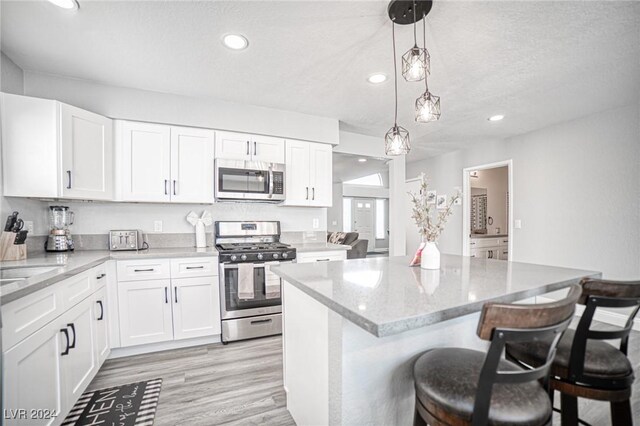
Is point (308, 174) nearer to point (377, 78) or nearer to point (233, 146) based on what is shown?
Result: point (233, 146)

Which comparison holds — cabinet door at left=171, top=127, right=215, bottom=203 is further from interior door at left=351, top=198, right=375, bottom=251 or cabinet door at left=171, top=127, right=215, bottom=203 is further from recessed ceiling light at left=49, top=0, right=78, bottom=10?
interior door at left=351, top=198, right=375, bottom=251

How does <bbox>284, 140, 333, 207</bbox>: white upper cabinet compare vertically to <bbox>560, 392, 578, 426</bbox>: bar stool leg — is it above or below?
above

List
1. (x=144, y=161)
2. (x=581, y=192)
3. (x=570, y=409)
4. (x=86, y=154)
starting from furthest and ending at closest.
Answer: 1. (x=581, y=192)
2. (x=144, y=161)
3. (x=86, y=154)
4. (x=570, y=409)

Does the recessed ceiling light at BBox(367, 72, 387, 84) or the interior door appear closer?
the recessed ceiling light at BBox(367, 72, 387, 84)

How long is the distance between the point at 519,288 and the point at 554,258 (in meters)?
3.54

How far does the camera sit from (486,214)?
6105 mm

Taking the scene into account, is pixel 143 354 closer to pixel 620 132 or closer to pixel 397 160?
pixel 397 160

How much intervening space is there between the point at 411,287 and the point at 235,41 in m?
2.00

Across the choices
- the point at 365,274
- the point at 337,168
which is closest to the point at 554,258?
the point at 365,274

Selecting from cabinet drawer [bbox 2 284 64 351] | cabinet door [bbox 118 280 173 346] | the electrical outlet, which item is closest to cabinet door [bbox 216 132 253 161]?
cabinet door [bbox 118 280 173 346]

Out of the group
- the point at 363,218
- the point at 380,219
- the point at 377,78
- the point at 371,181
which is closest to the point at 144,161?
the point at 377,78

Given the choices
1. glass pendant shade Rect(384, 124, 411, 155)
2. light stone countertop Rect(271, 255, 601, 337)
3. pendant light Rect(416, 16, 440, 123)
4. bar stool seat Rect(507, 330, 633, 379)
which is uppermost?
pendant light Rect(416, 16, 440, 123)

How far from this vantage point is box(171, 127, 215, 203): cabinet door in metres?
2.86

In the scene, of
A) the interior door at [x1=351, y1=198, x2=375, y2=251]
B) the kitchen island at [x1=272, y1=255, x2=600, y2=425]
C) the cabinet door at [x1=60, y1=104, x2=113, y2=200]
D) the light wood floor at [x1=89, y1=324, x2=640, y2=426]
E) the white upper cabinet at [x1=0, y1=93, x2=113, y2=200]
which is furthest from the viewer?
the interior door at [x1=351, y1=198, x2=375, y2=251]
